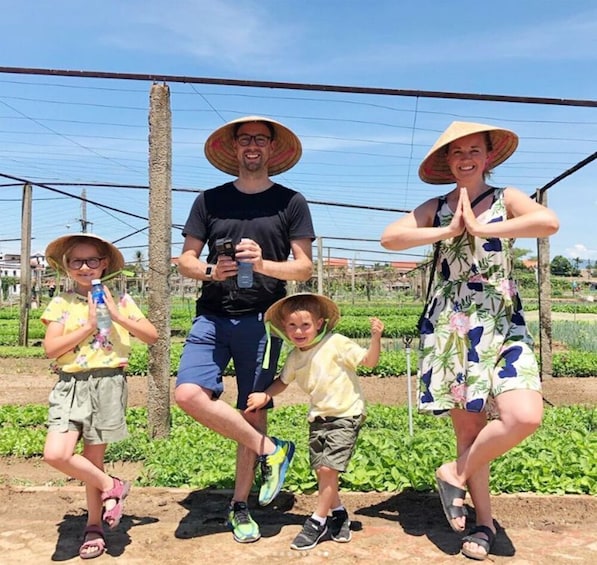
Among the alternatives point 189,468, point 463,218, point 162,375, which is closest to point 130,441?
point 162,375

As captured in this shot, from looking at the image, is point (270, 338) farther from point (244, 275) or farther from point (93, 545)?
point (93, 545)

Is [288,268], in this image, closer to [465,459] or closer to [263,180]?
[263,180]

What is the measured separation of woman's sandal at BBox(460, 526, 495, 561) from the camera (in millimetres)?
2957

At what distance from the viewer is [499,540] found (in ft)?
10.5

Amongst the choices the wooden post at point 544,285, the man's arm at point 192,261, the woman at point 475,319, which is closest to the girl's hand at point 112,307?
the man's arm at point 192,261

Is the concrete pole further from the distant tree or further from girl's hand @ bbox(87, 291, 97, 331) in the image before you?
the distant tree

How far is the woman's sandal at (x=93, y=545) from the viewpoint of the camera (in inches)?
119

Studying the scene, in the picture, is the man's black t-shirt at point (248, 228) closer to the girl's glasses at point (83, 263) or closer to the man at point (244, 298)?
the man at point (244, 298)

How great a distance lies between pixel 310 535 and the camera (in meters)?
3.12

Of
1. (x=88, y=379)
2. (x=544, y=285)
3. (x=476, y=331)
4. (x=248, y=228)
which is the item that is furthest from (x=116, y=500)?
(x=544, y=285)

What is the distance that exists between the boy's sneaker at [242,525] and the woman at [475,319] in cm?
95

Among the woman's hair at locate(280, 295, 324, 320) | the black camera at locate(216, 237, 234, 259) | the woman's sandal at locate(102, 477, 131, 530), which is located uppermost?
the black camera at locate(216, 237, 234, 259)

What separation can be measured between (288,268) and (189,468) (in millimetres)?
1882

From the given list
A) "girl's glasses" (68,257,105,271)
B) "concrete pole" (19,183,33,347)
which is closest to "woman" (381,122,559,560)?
"girl's glasses" (68,257,105,271)
